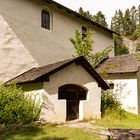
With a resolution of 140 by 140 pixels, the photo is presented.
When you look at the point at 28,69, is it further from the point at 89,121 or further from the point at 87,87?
the point at 89,121

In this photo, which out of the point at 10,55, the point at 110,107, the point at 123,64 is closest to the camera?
the point at 10,55

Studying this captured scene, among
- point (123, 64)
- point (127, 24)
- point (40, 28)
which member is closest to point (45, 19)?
point (40, 28)

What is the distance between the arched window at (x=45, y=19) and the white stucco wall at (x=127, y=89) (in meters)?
7.55

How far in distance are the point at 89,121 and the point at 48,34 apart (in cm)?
778

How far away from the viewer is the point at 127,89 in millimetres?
23078

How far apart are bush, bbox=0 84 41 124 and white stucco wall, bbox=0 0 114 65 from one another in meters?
4.69

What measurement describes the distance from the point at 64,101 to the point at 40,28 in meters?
6.69

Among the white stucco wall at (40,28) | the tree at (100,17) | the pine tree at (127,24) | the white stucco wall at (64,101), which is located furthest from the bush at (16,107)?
the pine tree at (127,24)

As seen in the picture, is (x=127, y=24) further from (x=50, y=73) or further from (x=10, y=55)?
(x=50, y=73)

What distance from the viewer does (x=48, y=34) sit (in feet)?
67.7

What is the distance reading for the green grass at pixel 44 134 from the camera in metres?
11.5

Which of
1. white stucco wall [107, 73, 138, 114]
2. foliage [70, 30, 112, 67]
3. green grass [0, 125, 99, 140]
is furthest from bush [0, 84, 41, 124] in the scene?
white stucco wall [107, 73, 138, 114]

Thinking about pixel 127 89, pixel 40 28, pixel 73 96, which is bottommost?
pixel 73 96

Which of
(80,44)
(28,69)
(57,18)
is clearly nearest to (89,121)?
(28,69)
